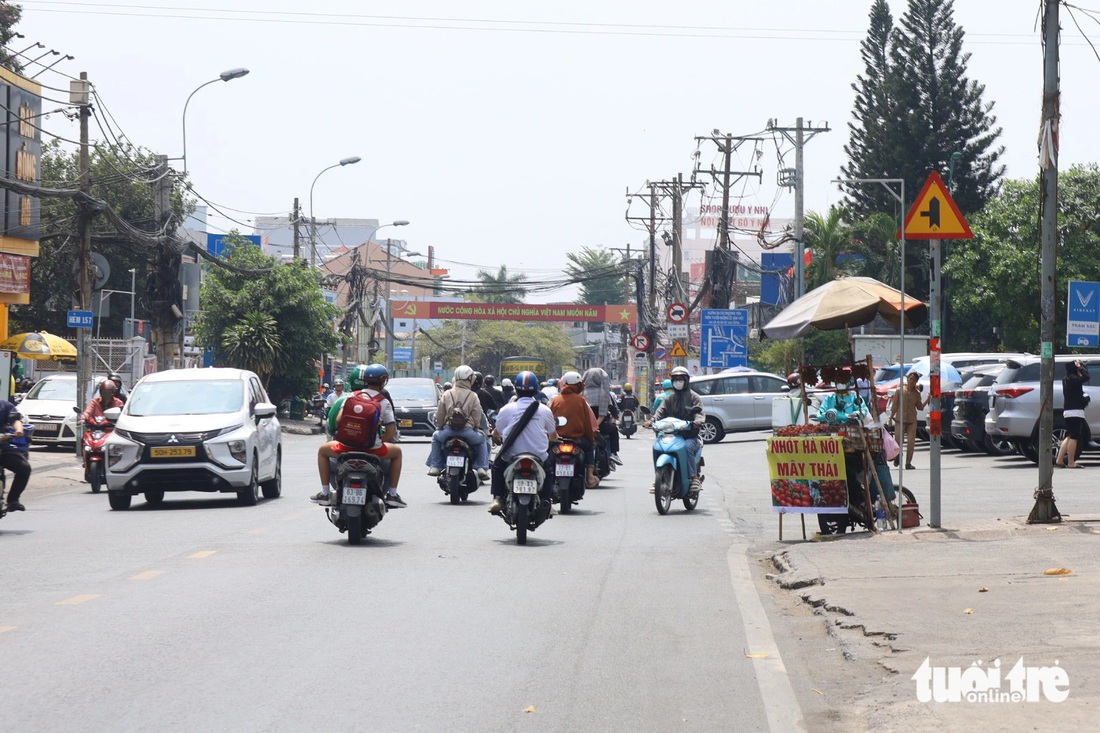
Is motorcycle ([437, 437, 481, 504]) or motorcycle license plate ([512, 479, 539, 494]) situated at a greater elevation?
motorcycle license plate ([512, 479, 539, 494])

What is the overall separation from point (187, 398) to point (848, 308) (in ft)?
28.7

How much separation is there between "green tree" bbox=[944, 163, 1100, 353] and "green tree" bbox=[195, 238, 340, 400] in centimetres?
2039

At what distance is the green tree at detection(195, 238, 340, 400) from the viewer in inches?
1762

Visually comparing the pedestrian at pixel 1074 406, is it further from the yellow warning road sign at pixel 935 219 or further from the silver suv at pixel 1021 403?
the yellow warning road sign at pixel 935 219

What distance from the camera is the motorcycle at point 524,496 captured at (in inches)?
516

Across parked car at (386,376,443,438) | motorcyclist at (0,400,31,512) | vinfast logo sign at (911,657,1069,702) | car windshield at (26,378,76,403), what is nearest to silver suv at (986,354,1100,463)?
motorcyclist at (0,400,31,512)

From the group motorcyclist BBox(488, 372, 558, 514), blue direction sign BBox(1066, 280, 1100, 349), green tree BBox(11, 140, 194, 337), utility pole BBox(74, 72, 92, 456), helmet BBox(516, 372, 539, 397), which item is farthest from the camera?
green tree BBox(11, 140, 194, 337)

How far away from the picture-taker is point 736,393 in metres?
38.7

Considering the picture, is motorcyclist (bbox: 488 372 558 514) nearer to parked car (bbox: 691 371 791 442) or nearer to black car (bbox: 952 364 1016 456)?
black car (bbox: 952 364 1016 456)

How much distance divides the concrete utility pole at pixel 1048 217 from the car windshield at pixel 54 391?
2328 cm

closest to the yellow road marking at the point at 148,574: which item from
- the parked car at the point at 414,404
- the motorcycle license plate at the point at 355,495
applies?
the motorcycle license plate at the point at 355,495

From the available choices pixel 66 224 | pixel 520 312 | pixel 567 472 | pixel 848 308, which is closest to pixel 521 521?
pixel 567 472

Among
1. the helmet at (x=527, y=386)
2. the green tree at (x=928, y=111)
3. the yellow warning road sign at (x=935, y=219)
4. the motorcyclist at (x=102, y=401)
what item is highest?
the green tree at (x=928, y=111)

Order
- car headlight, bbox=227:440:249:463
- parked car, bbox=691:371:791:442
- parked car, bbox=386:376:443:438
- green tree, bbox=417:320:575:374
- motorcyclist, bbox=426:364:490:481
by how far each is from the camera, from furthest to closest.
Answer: green tree, bbox=417:320:575:374
parked car, bbox=691:371:791:442
parked car, bbox=386:376:443:438
motorcyclist, bbox=426:364:490:481
car headlight, bbox=227:440:249:463
